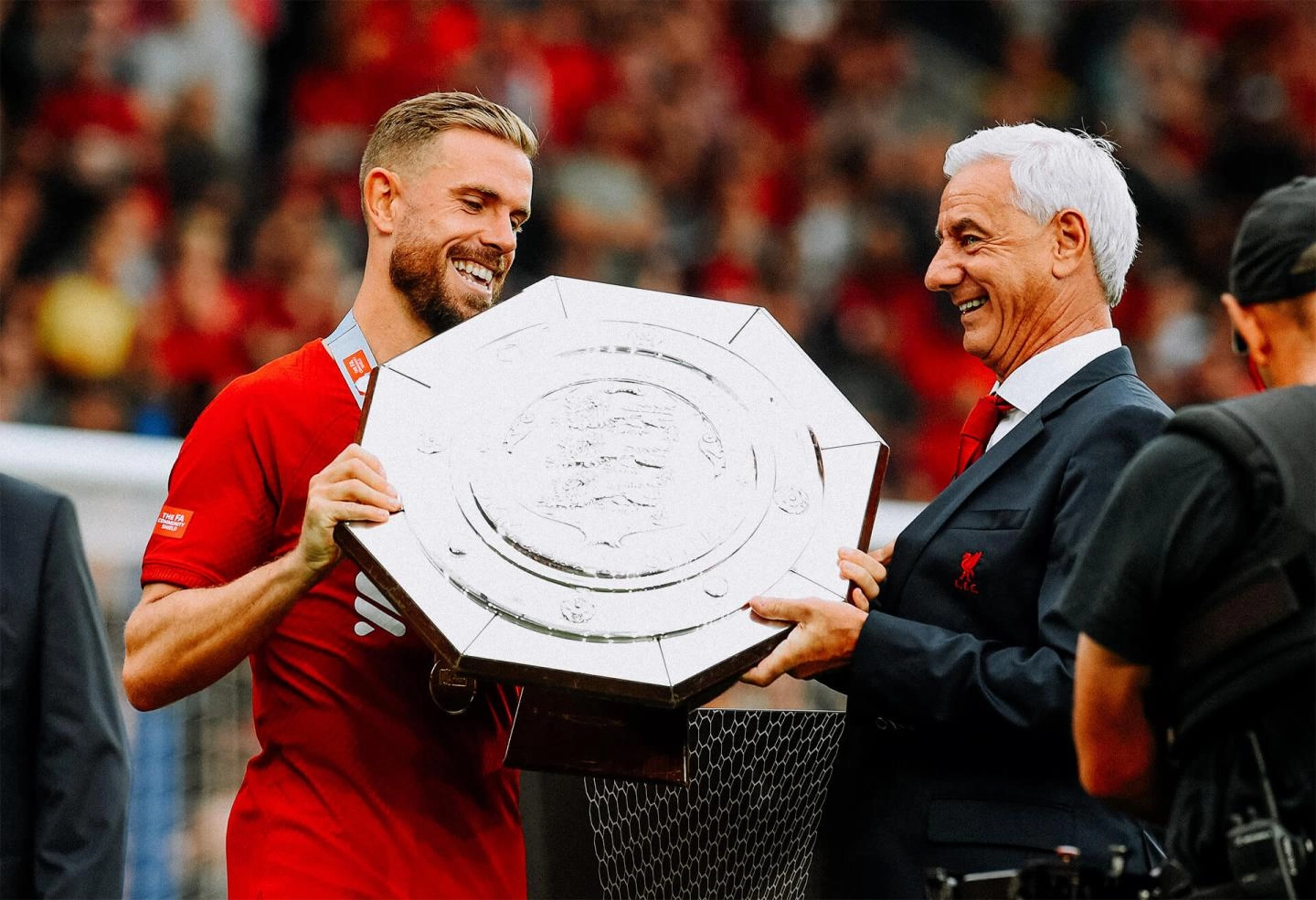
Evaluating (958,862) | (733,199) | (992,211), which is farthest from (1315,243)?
(733,199)

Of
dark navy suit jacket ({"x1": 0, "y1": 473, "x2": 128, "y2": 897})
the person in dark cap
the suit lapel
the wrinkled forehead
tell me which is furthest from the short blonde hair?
the person in dark cap

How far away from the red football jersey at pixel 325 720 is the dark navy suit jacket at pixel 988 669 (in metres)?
0.60

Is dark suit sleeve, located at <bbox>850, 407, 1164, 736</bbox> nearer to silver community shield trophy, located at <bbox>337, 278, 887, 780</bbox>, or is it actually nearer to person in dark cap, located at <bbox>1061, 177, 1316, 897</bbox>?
silver community shield trophy, located at <bbox>337, 278, 887, 780</bbox>

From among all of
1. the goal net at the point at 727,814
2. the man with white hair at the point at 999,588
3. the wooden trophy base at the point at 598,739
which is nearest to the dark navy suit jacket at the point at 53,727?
the wooden trophy base at the point at 598,739

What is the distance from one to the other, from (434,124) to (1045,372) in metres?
1.16

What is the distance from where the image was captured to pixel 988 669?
2365mm

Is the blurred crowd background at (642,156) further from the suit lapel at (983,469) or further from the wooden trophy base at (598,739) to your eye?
the wooden trophy base at (598,739)

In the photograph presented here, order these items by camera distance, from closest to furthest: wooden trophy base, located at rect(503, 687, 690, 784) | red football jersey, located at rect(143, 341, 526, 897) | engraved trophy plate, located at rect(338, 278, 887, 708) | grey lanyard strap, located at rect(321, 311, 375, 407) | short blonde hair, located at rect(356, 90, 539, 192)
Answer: engraved trophy plate, located at rect(338, 278, 887, 708), wooden trophy base, located at rect(503, 687, 690, 784), red football jersey, located at rect(143, 341, 526, 897), grey lanyard strap, located at rect(321, 311, 375, 407), short blonde hair, located at rect(356, 90, 539, 192)

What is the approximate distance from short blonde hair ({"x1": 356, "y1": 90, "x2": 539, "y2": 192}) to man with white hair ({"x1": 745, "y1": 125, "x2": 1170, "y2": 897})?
2.67ft

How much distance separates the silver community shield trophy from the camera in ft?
7.25

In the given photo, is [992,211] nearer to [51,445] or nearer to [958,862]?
[958,862]

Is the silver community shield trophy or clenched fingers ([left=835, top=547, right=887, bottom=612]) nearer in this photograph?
the silver community shield trophy

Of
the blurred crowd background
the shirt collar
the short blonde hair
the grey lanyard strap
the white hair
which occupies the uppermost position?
the blurred crowd background

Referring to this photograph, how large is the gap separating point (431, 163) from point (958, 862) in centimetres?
149
